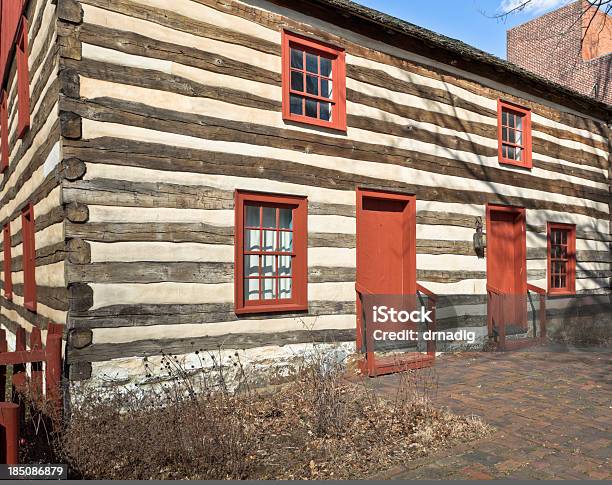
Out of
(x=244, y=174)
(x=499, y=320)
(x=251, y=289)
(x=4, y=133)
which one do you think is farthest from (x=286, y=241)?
(x=4, y=133)

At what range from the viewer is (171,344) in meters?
6.37

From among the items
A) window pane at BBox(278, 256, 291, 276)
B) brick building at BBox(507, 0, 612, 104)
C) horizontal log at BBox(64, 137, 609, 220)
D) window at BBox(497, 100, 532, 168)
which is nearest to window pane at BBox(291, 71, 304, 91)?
horizontal log at BBox(64, 137, 609, 220)

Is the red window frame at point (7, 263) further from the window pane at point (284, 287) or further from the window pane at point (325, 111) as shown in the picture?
the window pane at point (325, 111)

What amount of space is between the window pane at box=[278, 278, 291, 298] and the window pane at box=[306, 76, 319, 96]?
295 centimetres

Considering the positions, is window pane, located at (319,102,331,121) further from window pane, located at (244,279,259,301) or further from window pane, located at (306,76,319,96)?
window pane, located at (244,279,259,301)

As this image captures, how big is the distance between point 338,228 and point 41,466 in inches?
202

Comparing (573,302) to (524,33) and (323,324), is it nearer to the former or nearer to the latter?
(323,324)

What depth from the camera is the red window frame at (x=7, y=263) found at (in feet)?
33.5

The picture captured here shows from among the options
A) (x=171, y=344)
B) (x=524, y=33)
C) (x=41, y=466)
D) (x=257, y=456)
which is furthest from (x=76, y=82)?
(x=524, y=33)

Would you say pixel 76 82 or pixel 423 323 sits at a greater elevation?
pixel 76 82

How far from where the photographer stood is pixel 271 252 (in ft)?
24.1

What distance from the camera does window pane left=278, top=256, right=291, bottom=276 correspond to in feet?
24.7

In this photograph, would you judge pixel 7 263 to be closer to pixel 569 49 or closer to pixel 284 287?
pixel 284 287

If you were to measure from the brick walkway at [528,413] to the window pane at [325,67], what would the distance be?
15.7 feet
